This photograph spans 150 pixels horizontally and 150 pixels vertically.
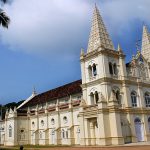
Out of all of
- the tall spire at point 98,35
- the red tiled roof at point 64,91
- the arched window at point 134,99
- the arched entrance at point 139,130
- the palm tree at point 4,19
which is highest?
the tall spire at point 98,35

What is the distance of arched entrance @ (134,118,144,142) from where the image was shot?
1581 inches

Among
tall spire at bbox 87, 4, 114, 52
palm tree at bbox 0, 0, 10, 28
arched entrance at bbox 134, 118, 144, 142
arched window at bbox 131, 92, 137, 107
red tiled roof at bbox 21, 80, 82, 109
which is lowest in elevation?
arched entrance at bbox 134, 118, 144, 142

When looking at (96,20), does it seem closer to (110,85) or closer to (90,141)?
(110,85)

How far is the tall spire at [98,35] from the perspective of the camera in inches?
1636

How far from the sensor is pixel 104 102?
1454 inches

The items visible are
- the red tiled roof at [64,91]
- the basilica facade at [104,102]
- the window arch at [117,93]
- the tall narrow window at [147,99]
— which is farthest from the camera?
the red tiled roof at [64,91]

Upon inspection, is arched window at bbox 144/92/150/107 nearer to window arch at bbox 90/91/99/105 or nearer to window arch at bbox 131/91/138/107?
window arch at bbox 131/91/138/107

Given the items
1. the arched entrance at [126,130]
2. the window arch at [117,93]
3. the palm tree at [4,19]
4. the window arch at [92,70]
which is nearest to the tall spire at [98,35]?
the window arch at [92,70]

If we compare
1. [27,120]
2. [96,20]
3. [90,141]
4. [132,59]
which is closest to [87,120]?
[90,141]

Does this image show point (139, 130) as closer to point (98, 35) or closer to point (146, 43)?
point (98, 35)

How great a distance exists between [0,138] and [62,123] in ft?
75.2

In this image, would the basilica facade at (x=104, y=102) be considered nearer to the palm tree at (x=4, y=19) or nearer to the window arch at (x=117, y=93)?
the window arch at (x=117, y=93)

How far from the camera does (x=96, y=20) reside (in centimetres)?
4334

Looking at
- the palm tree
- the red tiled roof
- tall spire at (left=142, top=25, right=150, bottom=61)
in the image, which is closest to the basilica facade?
tall spire at (left=142, top=25, right=150, bottom=61)
